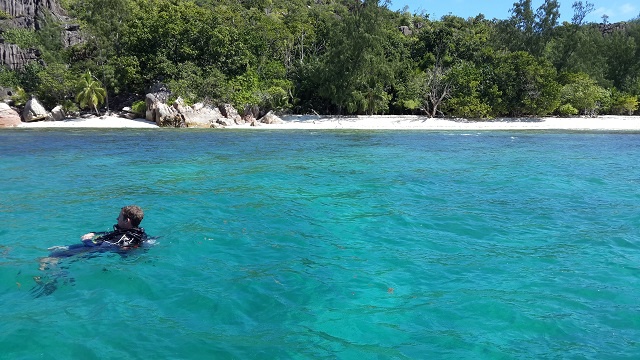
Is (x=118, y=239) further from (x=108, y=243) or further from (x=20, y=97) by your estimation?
(x=20, y=97)

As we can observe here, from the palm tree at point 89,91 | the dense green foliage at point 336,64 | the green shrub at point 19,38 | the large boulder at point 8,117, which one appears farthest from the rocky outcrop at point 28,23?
the large boulder at point 8,117

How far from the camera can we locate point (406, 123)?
43.1 meters

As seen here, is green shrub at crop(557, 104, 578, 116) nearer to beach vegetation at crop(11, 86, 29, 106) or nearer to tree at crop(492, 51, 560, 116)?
tree at crop(492, 51, 560, 116)

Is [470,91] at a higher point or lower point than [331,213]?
higher

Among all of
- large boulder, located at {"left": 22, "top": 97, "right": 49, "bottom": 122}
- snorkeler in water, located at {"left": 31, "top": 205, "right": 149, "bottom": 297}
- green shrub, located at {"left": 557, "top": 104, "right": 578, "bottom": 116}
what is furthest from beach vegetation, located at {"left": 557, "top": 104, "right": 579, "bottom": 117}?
large boulder, located at {"left": 22, "top": 97, "right": 49, "bottom": 122}

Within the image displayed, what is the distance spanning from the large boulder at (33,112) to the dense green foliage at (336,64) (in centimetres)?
243

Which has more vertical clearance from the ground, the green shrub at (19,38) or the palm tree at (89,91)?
the green shrub at (19,38)

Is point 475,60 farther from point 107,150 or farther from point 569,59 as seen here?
point 107,150

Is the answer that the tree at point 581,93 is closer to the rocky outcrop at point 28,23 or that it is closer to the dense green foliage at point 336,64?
the dense green foliage at point 336,64

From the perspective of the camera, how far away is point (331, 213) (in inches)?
457

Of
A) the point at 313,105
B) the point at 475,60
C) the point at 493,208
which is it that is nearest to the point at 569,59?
the point at 475,60

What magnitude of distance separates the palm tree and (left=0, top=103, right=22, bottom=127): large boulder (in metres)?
5.16

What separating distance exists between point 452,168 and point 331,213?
8.97 metres

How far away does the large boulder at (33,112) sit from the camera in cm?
4041
